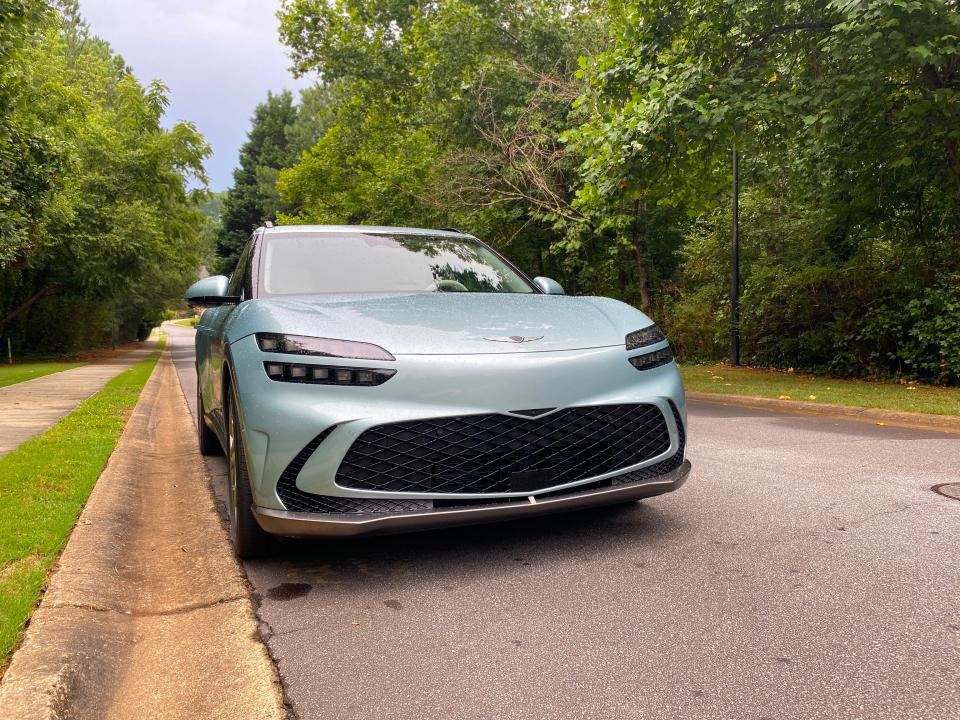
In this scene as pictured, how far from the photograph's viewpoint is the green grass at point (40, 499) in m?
2.92

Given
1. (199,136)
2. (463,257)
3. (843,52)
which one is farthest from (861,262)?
Result: (199,136)

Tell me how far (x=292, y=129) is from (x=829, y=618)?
218 feet

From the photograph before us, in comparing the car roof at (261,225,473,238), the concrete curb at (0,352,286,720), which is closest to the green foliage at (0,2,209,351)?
the car roof at (261,225,473,238)

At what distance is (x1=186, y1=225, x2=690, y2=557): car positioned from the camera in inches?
123

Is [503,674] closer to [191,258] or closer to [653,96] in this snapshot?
[653,96]

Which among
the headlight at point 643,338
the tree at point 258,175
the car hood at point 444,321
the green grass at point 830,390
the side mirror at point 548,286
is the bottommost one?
the green grass at point 830,390

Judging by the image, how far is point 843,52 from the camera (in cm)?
935

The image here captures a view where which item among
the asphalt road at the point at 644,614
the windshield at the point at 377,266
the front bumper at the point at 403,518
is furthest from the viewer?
the windshield at the point at 377,266

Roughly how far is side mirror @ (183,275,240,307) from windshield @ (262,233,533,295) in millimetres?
311

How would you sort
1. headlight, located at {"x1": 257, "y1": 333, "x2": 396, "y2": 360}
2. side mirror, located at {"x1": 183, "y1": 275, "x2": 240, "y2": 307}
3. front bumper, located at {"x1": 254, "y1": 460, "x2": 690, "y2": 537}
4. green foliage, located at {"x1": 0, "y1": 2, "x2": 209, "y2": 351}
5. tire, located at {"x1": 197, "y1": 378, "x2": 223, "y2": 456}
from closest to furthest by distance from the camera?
front bumper, located at {"x1": 254, "y1": 460, "x2": 690, "y2": 537} < headlight, located at {"x1": 257, "y1": 333, "x2": 396, "y2": 360} < side mirror, located at {"x1": 183, "y1": 275, "x2": 240, "y2": 307} < tire, located at {"x1": 197, "y1": 378, "x2": 223, "y2": 456} < green foliage, located at {"x1": 0, "y1": 2, "x2": 209, "y2": 351}

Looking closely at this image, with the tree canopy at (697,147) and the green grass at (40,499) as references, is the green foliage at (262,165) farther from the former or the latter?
the green grass at (40,499)

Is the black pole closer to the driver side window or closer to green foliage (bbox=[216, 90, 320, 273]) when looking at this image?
the driver side window

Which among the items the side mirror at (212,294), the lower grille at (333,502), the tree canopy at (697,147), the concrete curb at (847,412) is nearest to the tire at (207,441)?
the side mirror at (212,294)

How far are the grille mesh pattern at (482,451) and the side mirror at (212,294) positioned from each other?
5.89 feet
